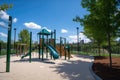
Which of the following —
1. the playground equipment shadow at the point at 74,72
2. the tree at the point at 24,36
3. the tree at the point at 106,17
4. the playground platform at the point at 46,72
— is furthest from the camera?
the tree at the point at 24,36

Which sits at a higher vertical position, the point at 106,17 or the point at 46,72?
the point at 106,17

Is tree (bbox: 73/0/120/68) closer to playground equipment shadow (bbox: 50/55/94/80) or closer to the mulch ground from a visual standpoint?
the mulch ground

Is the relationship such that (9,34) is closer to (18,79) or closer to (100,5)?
(18,79)

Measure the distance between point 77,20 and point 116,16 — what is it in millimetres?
3908

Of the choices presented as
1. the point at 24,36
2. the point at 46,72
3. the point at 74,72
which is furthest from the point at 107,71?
the point at 24,36

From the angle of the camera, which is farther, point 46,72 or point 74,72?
point 74,72

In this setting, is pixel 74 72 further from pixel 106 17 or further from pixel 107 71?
pixel 106 17

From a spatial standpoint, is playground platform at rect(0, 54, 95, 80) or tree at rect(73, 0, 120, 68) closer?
playground platform at rect(0, 54, 95, 80)

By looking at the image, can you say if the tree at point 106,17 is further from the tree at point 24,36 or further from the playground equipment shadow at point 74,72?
the tree at point 24,36

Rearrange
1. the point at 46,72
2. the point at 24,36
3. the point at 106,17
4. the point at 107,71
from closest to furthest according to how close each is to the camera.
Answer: the point at 46,72, the point at 107,71, the point at 106,17, the point at 24,36

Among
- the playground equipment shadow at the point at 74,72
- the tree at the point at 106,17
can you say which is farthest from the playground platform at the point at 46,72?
the tree at the point at 106,17

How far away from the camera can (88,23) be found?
48.6ft

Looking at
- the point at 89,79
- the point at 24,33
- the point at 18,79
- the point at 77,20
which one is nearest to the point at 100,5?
the point at 77,20

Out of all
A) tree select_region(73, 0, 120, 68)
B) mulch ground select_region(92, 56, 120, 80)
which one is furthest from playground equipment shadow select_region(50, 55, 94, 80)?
tree select_region(73, 0, 120, 68)
